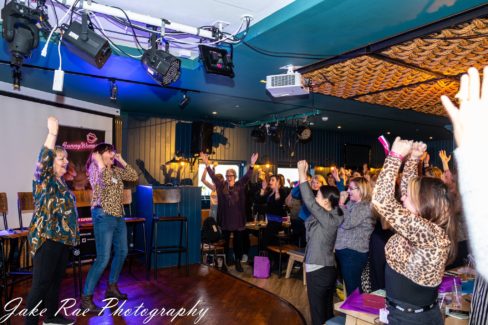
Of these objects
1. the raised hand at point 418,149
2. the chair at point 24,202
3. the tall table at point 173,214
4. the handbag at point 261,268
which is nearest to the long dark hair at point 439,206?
the raised hand at point 418,149

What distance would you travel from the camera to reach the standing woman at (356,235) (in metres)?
3.51

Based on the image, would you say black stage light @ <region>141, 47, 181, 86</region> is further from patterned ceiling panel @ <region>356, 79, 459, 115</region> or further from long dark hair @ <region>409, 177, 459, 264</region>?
patterned ceiling panel @ <region>356, 79, 459, 115</region>

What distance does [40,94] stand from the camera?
19.4 ft

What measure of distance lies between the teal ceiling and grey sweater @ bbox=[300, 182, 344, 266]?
4.98 feet

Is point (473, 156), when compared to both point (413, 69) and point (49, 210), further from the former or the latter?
point (413, 69)

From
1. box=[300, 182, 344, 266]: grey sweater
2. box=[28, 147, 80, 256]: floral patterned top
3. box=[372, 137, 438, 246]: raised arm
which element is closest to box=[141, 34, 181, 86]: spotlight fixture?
box=[28, 147, 80, 256]: floral patterned top

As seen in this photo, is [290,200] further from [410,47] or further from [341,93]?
[410,47]

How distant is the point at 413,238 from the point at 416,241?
21 mm

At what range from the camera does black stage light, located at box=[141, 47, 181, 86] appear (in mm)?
3264

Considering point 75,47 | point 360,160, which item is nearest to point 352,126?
point 360,160

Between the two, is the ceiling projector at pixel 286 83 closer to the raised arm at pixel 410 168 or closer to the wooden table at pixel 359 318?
the raised arm at pixel 410 168

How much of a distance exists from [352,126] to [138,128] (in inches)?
231

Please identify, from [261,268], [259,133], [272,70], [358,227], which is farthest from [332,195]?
[259,133]

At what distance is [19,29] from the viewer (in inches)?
105
